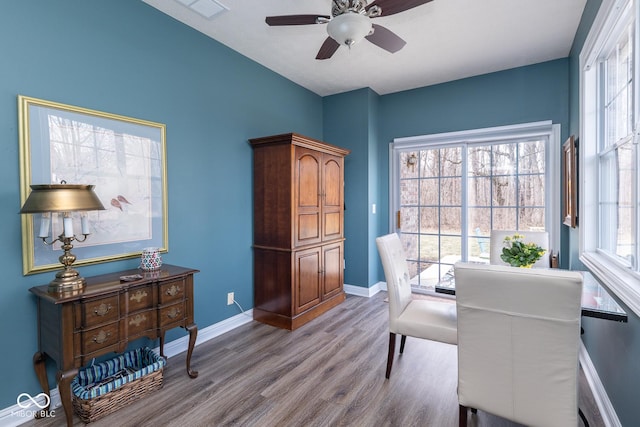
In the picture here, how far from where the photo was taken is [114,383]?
6.10 feet

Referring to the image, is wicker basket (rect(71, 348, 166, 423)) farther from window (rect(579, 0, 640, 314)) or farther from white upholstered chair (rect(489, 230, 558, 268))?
white upholstered chair (rect(489, 230, 558, 268))

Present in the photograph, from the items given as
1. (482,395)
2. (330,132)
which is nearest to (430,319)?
(482,395)

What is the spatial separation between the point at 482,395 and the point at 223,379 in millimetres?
1691

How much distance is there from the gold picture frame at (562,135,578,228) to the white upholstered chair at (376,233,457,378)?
1.55 metres

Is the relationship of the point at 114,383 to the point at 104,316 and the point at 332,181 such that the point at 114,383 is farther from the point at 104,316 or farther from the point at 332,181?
the point at 332,181

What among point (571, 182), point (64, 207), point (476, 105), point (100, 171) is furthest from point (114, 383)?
point (476, 105)

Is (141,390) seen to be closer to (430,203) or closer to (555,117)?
(430,203)

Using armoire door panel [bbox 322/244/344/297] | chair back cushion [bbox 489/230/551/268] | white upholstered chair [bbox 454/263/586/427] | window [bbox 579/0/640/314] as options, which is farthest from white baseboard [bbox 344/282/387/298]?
white upholstered chair [bbox 454/263/586/427]

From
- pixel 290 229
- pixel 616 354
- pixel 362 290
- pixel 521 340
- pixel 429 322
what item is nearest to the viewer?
pixel 521 340

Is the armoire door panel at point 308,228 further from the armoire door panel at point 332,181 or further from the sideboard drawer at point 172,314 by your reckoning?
the sideboard drawer at point 172,314

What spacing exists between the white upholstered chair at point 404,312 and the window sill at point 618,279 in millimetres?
842

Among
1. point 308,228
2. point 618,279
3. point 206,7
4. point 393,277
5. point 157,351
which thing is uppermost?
point 206,7

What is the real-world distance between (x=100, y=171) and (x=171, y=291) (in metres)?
0.96

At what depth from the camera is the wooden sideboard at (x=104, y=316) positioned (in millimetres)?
1642
